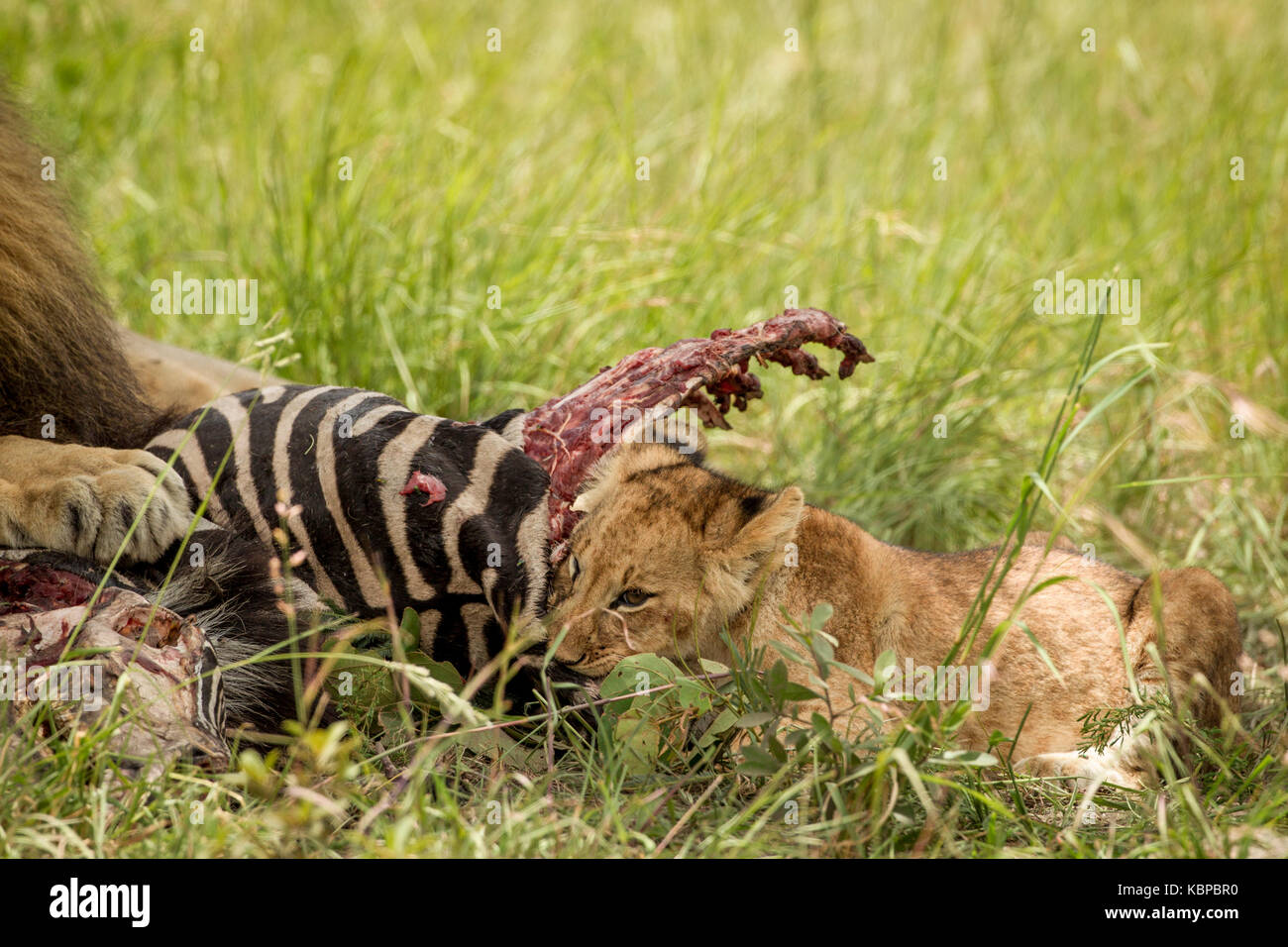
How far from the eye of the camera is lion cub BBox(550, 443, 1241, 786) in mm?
2670

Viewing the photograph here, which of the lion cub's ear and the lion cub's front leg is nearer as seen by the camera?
the lion cub's front leg
